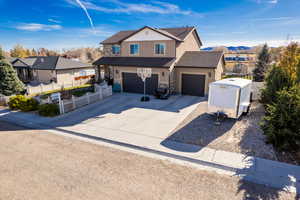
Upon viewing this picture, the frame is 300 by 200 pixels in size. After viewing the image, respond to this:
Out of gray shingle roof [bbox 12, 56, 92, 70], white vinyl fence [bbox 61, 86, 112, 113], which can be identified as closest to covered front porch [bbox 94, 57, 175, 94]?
white vinyl fence [bbox 61, 86, 112, 113]

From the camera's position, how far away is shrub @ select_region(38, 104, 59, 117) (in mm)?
11742

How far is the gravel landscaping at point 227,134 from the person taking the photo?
7.12 meters

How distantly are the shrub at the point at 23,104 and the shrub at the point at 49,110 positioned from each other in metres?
1.64

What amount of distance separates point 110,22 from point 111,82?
37.9ft

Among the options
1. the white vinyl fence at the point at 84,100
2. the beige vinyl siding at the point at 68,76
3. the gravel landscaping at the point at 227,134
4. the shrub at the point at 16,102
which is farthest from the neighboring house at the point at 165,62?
the beige vinyl siding at the point at 68,76

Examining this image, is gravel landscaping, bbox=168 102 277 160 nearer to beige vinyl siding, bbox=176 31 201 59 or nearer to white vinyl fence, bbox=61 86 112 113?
white vinyl fence, bbox=61 86 112 113

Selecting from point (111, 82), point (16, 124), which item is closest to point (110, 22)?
point (111, 82)

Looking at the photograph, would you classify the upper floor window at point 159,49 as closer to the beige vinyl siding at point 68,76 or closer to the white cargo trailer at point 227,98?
the white cargo trailer at point 227,98

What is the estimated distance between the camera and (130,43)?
1831 cm

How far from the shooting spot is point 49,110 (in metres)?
11.8

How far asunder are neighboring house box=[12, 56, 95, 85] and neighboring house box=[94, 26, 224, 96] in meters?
9.16

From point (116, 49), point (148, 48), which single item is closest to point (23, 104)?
point (116, 49)

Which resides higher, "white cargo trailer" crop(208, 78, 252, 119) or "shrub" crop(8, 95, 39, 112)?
"white cargo trailer" crop(208, 78, 252, 119)

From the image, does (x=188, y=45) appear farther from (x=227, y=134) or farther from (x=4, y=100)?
(x=4, y=100)
